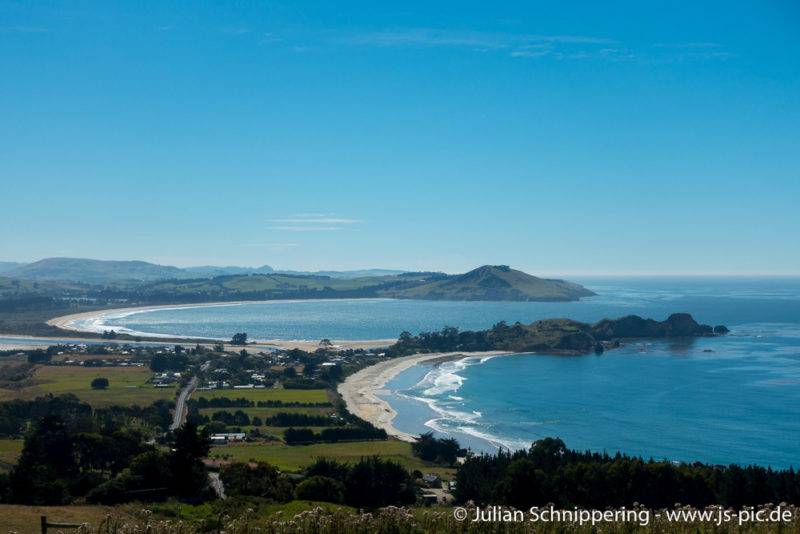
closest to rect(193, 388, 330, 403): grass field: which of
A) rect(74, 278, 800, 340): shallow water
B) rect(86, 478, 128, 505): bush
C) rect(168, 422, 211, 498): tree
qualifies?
rect(168, 422, 211, 498): tree

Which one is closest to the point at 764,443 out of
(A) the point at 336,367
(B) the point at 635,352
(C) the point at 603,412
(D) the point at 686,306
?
(C) the point at 603,412

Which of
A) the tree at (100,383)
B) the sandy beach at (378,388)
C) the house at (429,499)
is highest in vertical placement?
the house at (429,499)

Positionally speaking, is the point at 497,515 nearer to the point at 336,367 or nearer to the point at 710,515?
the point at 710,515

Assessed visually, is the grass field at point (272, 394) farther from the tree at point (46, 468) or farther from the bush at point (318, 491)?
the bush at point (318, 491)

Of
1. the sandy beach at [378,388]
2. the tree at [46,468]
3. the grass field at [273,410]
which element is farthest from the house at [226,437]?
the sandy beach at [378,388]

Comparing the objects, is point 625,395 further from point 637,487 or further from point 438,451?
point 637,487

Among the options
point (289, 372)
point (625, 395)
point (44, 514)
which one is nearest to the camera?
point (44, 514)

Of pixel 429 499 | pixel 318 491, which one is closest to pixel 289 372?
pixel 429 499
